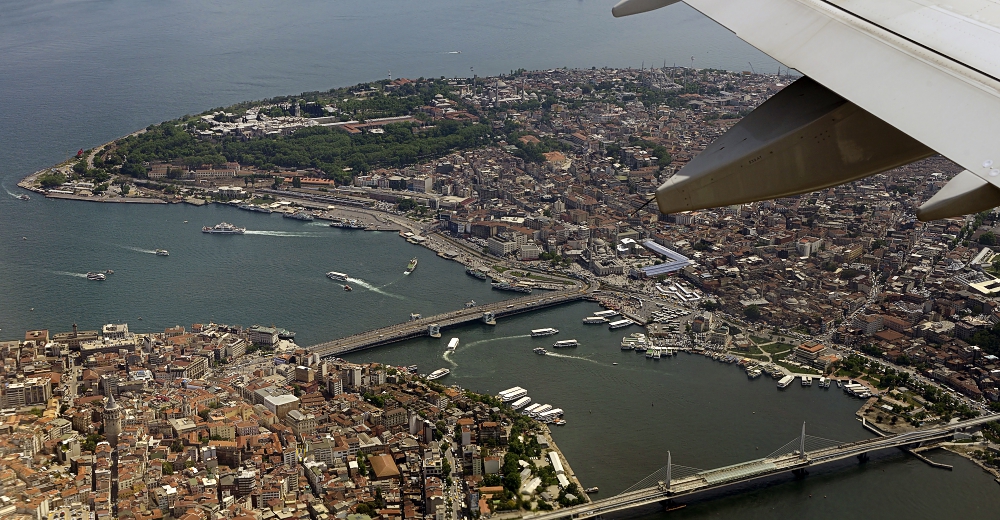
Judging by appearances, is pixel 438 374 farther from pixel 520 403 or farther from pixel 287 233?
pixel 287 233

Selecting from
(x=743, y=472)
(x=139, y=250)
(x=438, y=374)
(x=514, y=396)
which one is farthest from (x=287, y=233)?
(x=743, y=472)

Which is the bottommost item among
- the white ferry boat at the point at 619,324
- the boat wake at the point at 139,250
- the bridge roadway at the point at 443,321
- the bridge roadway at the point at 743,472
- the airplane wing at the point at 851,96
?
the bridge roadway at the point at 743,472

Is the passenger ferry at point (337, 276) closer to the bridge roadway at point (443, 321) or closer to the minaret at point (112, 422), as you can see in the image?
the bridge roadway at point (443, 321)

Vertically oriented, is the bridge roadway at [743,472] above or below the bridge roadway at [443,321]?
below

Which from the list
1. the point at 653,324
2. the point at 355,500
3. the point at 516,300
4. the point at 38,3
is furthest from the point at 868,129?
the point at 38,3

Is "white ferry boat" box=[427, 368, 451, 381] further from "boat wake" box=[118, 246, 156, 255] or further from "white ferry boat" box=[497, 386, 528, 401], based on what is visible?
"boat wake" box=[118, 246, 156, 255]

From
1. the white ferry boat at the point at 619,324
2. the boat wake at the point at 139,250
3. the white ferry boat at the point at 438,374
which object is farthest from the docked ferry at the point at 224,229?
the white ferry boat at the point at 619,324

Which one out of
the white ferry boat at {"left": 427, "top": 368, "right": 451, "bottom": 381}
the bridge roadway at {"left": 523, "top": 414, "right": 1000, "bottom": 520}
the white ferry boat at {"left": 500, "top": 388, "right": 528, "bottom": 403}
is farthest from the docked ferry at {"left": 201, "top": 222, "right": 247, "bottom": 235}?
the bridge roadway at {"left": 523, "top": 414, "right": 1000, "bottom": 520}
